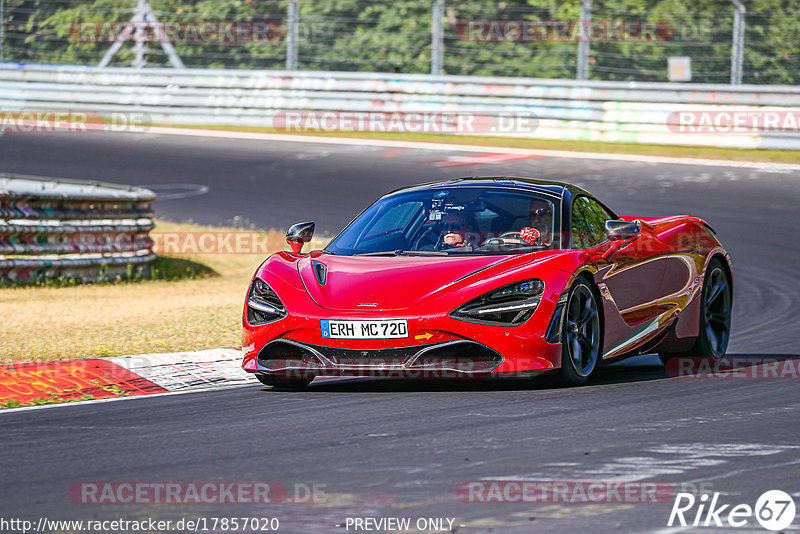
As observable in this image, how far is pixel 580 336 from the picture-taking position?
7.64 meters

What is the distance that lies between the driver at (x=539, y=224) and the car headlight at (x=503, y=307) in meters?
0.89

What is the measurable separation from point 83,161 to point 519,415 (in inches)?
654

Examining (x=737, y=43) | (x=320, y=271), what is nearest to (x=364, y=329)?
(x=320, y=271)

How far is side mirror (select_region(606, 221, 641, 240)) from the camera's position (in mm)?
8148

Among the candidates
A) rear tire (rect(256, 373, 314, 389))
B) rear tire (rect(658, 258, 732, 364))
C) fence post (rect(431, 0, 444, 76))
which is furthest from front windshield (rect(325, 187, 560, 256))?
fence post (rect(431, 0, 444, 76))

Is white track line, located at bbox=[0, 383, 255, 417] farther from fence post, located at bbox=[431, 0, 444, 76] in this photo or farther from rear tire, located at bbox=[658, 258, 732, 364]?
fence post, located at bbox=[431, 0, 444, 76]

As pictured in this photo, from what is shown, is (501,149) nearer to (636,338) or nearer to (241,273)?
(241,273)

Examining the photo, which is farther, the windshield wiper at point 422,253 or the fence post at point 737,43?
the fence post at point 737,43

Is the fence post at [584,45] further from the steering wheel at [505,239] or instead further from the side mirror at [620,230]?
the steering wheel at [505,239]

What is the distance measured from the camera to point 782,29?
22.0 m

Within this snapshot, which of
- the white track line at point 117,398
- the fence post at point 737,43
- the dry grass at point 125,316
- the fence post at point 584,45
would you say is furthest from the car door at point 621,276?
the fence post at point 737,43

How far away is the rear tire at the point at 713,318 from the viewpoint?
9.16 metres

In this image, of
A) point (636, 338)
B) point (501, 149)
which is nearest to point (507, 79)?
point (501, 149)

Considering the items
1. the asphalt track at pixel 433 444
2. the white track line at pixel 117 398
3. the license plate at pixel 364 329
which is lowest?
the white track line at pixel 117 398
